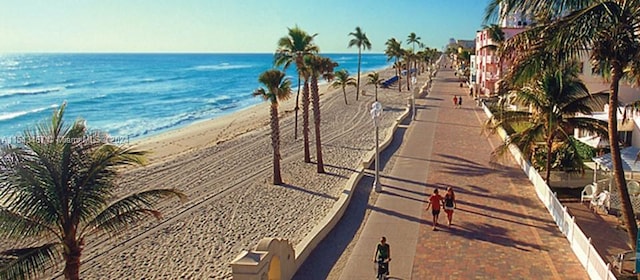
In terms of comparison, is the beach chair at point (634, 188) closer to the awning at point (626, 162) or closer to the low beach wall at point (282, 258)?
the awning at point (626, 162)

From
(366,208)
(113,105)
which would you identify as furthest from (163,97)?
(366,208)

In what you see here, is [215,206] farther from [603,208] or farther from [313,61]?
[603,208]

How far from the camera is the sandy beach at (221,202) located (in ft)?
43.3

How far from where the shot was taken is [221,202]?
1805 cm

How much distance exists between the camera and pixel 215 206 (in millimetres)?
17625

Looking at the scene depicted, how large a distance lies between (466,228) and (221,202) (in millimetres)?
9108

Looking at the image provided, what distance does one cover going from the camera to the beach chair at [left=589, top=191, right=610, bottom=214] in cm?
1364

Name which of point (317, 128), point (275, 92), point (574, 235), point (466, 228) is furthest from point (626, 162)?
point (275, 92)

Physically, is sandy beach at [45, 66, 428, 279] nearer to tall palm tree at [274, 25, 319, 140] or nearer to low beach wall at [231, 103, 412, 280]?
low beach wall at [231, 103, 412, 280]

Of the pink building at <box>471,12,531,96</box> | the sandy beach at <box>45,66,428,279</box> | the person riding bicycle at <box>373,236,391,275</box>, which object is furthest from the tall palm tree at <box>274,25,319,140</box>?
the pink building at <box>471,12,531,96</box>

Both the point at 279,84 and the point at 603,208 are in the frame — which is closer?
the point at 603,208

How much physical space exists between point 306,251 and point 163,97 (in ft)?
212

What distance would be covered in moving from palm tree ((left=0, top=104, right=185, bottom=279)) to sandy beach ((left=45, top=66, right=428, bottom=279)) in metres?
4.36

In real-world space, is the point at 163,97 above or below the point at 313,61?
below
